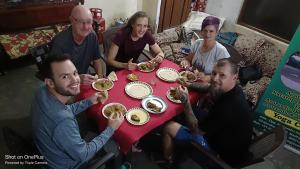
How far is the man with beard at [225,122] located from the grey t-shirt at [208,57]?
2.12 ft

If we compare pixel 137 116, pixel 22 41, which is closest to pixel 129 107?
pixel 137 116

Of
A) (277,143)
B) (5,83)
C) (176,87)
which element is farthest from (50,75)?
(5,83)

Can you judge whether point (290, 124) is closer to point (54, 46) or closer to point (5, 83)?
point (54, 46)

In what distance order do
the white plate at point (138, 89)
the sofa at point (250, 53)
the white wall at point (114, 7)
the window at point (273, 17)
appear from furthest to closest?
the white wall at point (114, 7), the window at point (273, 17), the sofa at point (250, 53), the white plate at point (138, 89)

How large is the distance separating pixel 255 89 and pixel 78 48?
255cm

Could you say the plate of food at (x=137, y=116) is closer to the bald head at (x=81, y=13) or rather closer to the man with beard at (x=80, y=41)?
the man with beard at (x=80, y=41)

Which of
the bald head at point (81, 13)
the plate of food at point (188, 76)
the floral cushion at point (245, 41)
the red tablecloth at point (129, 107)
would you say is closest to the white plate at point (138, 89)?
the red tablecloth at point (129, 107)

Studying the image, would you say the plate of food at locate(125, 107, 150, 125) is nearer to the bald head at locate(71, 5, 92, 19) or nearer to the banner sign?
the bald head at locate(71, 5, 92, 19)

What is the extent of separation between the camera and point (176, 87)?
239 centimetres

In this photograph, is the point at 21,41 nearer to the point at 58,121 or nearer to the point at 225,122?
the point at 58,121

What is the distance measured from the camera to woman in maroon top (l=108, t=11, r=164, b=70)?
267 cm

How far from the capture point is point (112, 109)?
80.0 inches

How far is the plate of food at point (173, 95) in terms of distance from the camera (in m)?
2.25

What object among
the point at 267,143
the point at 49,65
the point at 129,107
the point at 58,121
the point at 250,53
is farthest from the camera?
the point at 250,53
